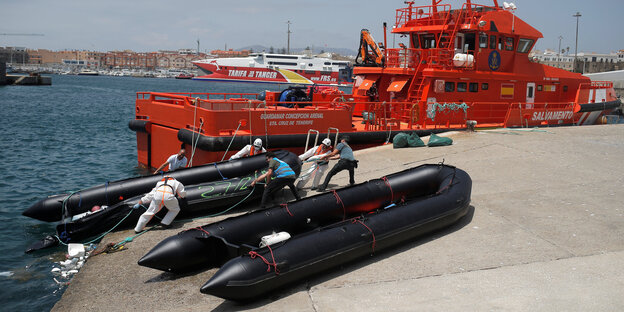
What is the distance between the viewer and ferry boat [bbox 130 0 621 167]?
42.9ft

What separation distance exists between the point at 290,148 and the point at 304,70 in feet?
327

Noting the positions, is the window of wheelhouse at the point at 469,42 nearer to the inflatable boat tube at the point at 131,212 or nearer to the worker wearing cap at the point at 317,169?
the worker wearing cap at the point at 317,169

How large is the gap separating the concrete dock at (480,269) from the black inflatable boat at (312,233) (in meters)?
0.27

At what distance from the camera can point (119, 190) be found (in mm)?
9953

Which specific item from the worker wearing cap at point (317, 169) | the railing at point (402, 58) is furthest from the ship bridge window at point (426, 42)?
the worker wearing cap at point (317, 169)

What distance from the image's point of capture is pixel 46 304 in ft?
23.9

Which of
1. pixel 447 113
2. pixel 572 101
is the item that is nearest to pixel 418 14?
pixel 447 113

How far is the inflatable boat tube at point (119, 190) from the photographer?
9.69m

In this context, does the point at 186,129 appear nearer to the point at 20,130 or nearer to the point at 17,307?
the point at 17,307

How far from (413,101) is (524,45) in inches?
197

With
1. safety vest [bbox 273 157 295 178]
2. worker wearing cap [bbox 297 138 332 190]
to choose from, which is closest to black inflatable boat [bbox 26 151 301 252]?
safety vest [bbox 273 157 295 178]

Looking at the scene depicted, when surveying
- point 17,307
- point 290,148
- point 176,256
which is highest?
point 290,148

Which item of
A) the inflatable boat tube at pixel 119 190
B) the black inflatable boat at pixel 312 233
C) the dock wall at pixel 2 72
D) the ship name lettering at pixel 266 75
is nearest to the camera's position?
the black inflatable boat at pixel 312 233

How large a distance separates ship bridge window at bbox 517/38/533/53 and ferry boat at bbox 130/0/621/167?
0.04 m
